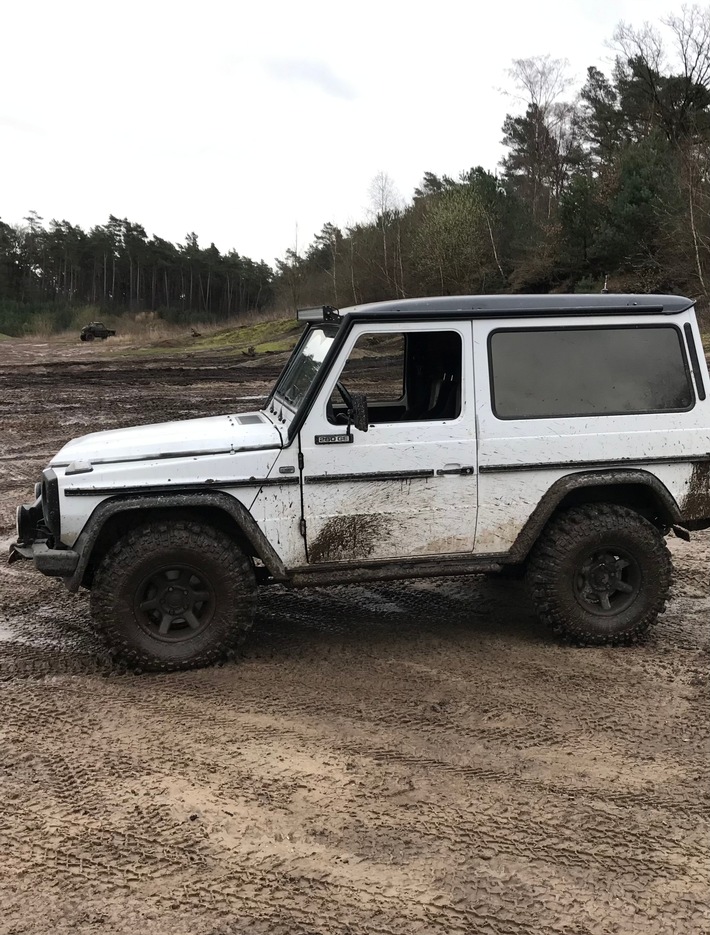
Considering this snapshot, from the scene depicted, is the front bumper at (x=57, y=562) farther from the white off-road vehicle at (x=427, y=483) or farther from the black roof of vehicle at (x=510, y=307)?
the black roof of vehicle at (x=510, y=307)

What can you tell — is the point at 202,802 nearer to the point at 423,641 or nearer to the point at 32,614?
the point at 423,641

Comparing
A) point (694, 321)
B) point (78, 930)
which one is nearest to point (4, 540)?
point (78, 930)

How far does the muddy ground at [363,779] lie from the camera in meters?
2.88

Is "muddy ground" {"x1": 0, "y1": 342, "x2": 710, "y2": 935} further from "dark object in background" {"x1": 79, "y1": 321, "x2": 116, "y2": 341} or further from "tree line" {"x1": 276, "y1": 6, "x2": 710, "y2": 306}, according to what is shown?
"dark object in background" {"x1": 79, "y1": 321, "x2": 116, "y2": 341}

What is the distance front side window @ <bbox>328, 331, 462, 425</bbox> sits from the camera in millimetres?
4824

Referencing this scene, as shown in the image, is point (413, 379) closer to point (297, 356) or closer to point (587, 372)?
point (297, 356)

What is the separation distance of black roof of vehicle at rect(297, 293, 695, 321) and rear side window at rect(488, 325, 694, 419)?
107mm

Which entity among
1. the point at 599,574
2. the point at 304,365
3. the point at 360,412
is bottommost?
the point at 599,574

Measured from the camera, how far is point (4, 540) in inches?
294

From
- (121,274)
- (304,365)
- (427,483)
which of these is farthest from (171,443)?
(121,274)

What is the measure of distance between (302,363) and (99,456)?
1.45 metres

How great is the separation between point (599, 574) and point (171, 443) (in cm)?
269

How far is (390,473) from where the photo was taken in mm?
4703

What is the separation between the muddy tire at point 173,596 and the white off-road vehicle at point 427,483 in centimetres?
1
